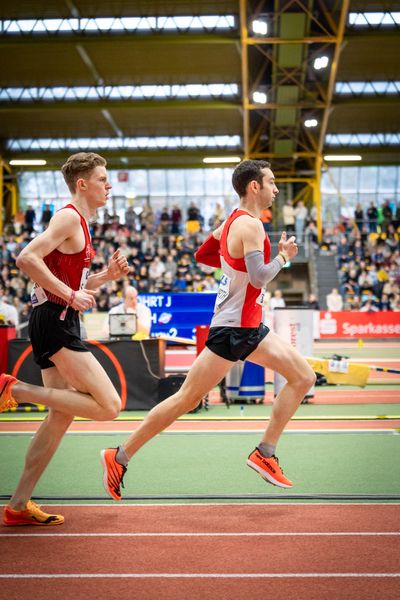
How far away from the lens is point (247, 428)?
8.90m

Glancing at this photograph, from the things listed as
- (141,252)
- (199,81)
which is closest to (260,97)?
(199,81)

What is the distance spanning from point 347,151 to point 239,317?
33.9 meters

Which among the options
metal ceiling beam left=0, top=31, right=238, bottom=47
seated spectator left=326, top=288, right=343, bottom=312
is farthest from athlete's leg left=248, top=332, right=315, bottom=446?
metal ceiling beam left=0, top=31, right=238, bottom=47

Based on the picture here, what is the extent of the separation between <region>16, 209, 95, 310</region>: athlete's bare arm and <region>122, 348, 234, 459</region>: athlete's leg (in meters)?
0.91

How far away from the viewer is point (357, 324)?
27656mm

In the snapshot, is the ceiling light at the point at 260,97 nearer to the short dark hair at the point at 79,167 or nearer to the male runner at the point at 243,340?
the male runner at the point at 243,340

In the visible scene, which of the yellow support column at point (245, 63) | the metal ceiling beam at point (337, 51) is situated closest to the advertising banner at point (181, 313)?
the yellow support column at point (245, 63)

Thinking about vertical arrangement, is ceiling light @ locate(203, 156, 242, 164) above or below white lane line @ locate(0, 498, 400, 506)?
above

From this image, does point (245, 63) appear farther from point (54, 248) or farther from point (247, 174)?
point (54, 248)

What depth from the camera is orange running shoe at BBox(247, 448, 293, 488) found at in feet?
17.5

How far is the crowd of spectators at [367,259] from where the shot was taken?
94.8ft

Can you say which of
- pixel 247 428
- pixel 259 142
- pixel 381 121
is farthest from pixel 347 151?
pixel 247 428

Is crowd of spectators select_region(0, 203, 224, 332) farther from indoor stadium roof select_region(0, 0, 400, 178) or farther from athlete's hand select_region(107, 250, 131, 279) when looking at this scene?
athlete's hand select_region(107, 250, 131, 279)

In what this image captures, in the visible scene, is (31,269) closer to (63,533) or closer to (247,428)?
(63,533)
